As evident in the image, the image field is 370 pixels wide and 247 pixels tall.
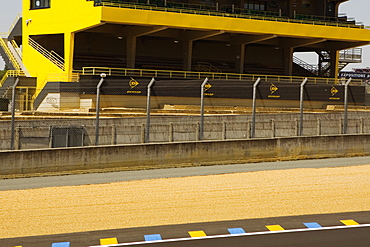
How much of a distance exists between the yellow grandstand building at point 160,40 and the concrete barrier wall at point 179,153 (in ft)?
48.6

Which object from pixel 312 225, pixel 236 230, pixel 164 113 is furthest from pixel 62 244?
pixel 164 113

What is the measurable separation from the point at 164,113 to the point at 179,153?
1360 cm

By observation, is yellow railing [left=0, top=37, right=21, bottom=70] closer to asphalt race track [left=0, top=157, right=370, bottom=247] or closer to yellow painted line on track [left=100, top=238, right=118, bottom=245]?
asphalt race track [left=0, top=157, right=370, bottom=247]

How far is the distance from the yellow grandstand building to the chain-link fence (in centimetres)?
30

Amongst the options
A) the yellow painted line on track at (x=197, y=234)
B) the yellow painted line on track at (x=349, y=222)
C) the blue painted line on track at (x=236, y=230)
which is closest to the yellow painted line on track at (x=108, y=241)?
the yellow painted line on track at (x=197, y=234)

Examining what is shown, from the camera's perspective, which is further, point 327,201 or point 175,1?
point 175,1

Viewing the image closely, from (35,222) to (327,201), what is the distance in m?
6.35

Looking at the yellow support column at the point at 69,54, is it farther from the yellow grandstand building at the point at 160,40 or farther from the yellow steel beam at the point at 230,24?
the yellow steel beam at the point at 230,24

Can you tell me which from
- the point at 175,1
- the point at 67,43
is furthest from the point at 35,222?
the point at 175,1

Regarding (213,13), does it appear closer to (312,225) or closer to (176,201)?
(176,201)

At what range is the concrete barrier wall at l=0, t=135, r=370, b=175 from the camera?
16.3m

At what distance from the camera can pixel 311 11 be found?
48688 mm

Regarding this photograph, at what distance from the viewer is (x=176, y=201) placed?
13133mm

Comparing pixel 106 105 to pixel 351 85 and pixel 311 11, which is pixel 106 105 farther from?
pixel 311 11
